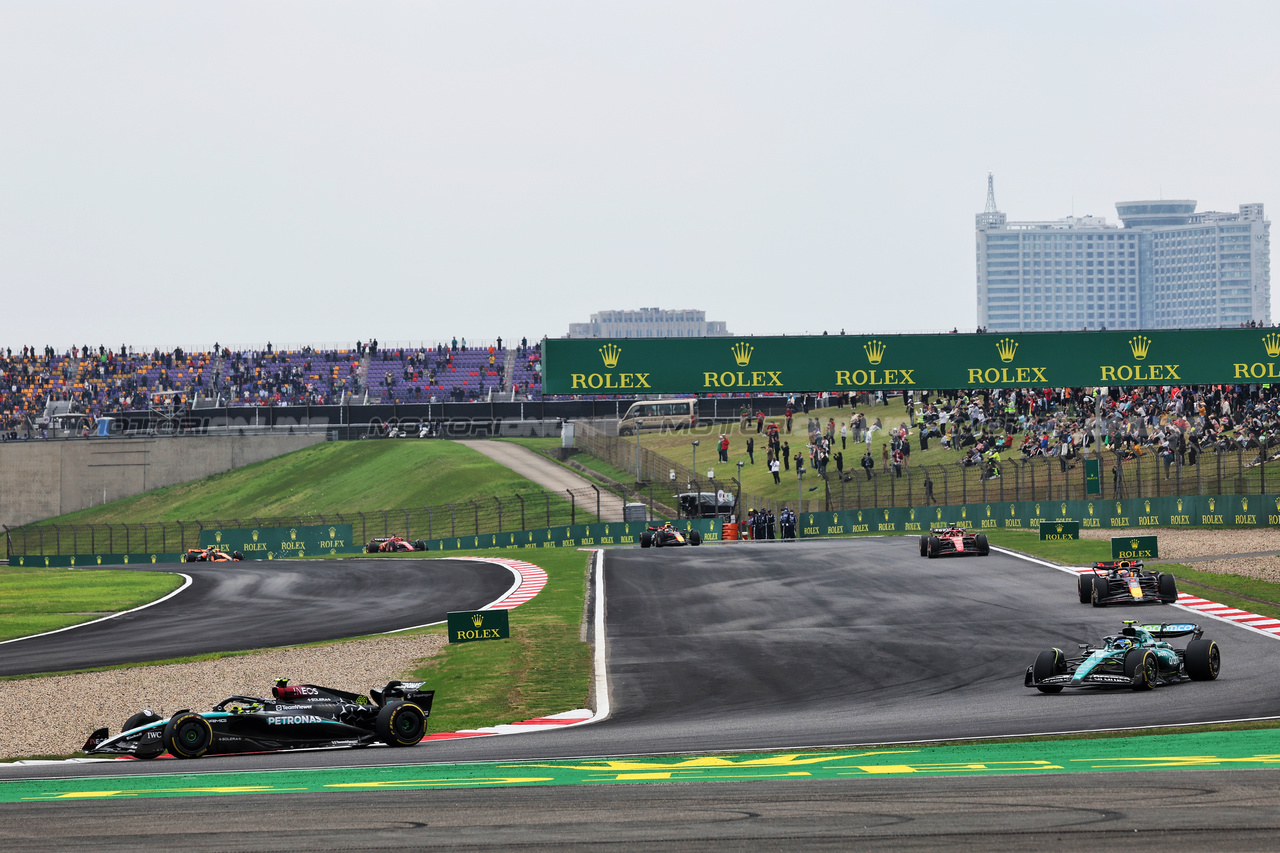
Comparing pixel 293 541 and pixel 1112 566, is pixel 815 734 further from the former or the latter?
pixel 293 541

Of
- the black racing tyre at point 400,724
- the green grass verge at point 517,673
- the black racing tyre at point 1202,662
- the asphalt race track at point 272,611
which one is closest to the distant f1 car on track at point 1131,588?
the black racing tyre at point 1202,662

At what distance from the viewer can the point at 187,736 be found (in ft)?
42.2

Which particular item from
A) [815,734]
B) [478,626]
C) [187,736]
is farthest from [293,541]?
[815,734]

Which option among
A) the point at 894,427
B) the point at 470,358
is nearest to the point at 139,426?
the point at 470,358

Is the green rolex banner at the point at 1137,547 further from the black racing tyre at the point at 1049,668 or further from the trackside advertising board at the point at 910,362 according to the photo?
Result: the black racing tyre at the point at 1049,668

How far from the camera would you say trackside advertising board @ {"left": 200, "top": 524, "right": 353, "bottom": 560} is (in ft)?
181

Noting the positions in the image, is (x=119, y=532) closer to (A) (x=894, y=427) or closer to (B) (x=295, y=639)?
(A) (x=894, y=427)

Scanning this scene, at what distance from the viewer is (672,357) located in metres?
39.9

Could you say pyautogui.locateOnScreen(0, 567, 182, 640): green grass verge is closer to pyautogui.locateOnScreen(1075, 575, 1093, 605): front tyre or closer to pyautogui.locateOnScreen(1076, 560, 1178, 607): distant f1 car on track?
pyautogui.locateOnScreen(1075, 575, 1093, 605): front tyre

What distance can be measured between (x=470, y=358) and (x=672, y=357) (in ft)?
160

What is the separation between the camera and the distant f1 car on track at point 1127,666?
1561 centimetres

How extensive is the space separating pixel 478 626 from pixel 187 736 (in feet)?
25.6

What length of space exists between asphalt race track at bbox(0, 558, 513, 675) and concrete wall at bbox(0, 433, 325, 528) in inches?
1415

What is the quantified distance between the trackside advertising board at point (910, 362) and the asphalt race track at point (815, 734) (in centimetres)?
1156
